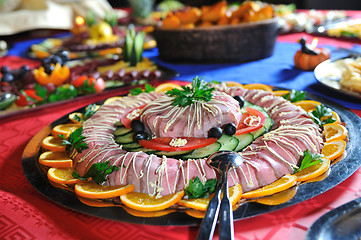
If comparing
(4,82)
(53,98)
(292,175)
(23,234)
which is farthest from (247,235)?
(4,82)

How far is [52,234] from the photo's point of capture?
1.21 m

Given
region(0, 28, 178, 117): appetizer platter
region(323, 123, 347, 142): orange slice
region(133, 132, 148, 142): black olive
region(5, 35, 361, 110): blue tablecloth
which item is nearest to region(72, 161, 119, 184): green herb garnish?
region(133, 132, 148, 142): black olive

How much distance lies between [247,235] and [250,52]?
2607mm

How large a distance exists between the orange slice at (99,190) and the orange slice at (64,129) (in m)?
0.57

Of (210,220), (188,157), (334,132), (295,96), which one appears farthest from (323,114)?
(210,220)

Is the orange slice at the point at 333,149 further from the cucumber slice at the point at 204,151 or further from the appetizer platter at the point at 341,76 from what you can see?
the appetizer platter at the point at 341,76

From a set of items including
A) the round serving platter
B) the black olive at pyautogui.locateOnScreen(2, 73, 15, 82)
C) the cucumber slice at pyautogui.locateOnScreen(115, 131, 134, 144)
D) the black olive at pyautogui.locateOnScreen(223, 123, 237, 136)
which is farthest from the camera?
the black olive at pyautogui.locateOnScreen(2, 73, 15, 82)

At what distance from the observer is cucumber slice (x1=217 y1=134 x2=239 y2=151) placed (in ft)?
4.80

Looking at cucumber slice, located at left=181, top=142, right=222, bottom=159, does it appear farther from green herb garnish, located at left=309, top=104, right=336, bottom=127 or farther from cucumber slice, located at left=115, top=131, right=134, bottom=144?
green herb garnish, located at left=309, top=104, right=336, bottom=127

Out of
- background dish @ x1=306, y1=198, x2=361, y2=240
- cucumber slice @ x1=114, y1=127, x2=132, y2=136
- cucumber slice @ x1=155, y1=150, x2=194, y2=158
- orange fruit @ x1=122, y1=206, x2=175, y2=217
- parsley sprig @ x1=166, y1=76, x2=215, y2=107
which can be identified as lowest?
orange fruit @ x1=122, y1=206, x2=175, y2=217

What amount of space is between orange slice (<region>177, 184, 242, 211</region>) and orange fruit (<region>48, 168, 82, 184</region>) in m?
0.50

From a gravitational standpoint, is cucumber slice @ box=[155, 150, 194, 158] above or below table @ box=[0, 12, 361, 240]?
above

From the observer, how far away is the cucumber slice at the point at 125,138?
1620 millimetres

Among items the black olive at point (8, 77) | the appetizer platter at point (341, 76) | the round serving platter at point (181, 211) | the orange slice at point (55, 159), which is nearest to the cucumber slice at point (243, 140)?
the round serving platter at point (181, 211)
